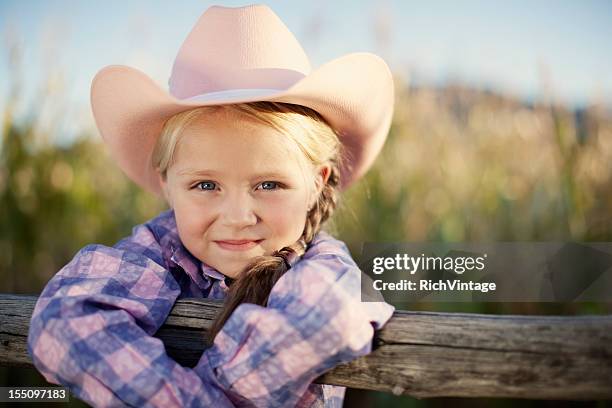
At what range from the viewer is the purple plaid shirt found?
835 mm

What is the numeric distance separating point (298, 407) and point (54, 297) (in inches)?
16.5

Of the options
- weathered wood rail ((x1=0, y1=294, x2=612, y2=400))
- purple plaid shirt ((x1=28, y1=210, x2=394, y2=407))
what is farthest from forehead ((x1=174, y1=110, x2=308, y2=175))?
weathered wood rail ((x1=0, y1=294, x2=612, y2=400))

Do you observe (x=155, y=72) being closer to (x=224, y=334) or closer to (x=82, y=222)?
(x=82, y=222)

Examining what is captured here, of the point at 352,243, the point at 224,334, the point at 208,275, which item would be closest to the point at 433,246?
the point at 352,243

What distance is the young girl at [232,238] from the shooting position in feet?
2.81

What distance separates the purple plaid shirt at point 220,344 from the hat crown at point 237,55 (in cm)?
42

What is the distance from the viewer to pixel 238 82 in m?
1.19

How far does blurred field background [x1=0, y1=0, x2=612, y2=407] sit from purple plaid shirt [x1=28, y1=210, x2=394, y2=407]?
3.72 ft

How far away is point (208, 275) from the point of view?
1.20m

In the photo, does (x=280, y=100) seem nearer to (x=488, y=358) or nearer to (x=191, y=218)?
(x=191, y=218)

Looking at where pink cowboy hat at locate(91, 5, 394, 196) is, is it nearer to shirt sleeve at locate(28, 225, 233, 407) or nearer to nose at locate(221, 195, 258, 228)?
nose at locate(221, 195, 258, 228)

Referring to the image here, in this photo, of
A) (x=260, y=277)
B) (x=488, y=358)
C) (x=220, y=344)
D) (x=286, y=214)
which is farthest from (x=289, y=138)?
(x=488, y=358)

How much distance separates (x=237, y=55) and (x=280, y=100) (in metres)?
0.18

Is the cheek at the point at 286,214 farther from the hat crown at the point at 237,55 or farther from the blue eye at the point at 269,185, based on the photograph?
the hat crown at the point at 237,55
